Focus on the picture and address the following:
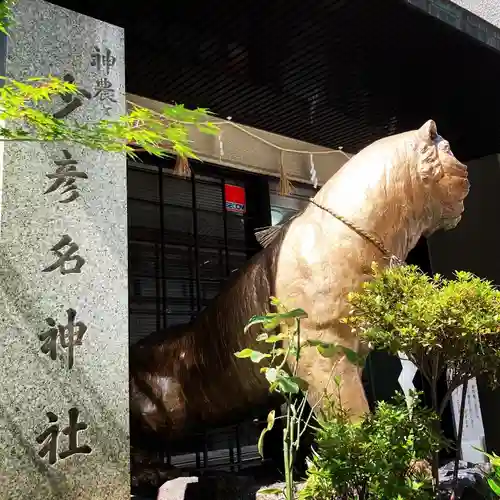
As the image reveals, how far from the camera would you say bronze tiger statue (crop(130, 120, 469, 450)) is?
2828 mm

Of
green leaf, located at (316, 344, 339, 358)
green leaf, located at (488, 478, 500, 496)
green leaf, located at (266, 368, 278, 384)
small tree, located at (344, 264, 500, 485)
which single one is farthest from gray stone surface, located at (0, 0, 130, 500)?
green leaf, located at (488, 478, 500, 496)

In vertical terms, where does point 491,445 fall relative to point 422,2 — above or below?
below

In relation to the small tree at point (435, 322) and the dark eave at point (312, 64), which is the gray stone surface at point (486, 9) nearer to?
the dark eave at point (312, 64)

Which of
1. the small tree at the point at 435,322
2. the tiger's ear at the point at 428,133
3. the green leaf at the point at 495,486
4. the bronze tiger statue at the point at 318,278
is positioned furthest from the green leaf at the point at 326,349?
the tiger's ear at the point at 428,133

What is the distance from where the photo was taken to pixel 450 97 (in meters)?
4.42

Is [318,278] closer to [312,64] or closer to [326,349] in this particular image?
[326,349]

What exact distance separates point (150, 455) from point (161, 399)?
0.53 m

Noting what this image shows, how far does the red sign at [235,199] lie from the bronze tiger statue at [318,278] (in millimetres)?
1760

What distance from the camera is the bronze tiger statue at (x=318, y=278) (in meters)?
2.83

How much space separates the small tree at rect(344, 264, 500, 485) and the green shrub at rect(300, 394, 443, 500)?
15 cm

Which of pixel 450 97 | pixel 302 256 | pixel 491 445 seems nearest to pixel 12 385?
pixel 302 256

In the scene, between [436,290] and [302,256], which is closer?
[436,290]

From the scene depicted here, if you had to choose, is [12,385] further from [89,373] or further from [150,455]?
[150,455]

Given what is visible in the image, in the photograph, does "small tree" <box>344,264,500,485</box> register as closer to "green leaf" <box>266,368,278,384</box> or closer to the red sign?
"green leaf" <box>266,368,278,384</box>
